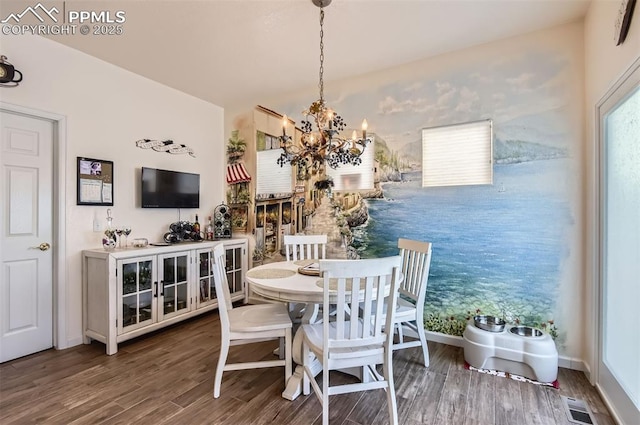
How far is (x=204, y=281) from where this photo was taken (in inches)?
146

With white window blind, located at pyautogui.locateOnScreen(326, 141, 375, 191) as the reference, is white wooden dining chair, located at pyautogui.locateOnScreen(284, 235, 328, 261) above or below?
below

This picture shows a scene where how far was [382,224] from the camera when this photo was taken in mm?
3342

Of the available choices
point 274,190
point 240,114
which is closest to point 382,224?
point 274,190

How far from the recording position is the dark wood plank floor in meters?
1.91

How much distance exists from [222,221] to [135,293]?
152 centimetres

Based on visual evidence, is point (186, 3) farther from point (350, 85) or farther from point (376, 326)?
point (376, 326)

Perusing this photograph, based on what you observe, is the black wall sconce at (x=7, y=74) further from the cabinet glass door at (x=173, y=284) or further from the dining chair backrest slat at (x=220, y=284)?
the dining chair backrest slat at (x=220, y=284)

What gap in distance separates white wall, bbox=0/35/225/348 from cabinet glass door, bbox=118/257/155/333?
49 centimetres

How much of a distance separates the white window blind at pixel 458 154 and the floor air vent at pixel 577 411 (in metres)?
1.73

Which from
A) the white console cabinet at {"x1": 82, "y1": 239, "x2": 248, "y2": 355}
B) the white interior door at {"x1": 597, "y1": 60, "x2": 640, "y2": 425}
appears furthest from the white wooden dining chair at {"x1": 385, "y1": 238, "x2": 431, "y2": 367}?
the white console cabinet at {"x1": 82, "y1": 239, "x2": 248, "y2": 355}

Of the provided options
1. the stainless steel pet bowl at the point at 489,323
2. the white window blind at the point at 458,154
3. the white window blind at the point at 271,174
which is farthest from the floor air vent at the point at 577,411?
the white window blind at the point at 271,174

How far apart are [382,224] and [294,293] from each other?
164 cm

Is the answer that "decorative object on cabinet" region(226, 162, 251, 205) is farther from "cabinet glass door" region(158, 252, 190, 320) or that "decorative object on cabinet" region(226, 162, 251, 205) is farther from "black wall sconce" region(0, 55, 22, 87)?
"black wall sconce" region(0, 55, 22, 87)

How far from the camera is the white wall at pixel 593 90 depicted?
6.50 feet
